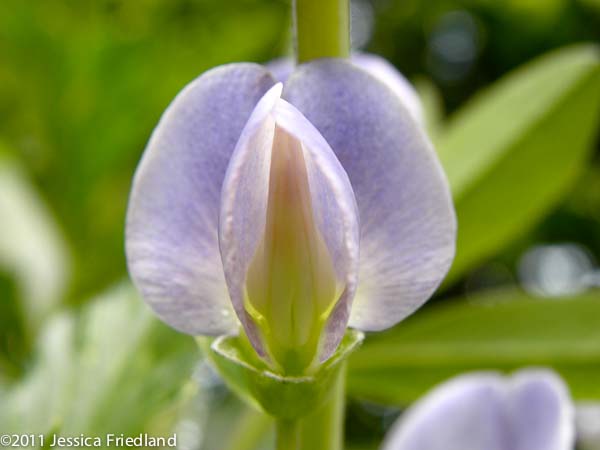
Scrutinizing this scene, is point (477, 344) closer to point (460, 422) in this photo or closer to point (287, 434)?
point (460, 422)

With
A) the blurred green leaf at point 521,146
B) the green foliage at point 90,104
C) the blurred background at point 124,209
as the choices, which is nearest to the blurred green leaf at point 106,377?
the blurred background at point 124,209

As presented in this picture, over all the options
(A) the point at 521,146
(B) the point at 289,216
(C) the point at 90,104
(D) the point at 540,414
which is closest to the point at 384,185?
(B) the point at 289,216

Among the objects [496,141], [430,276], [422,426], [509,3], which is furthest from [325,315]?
[509,3]

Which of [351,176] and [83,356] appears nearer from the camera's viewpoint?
[351,176]

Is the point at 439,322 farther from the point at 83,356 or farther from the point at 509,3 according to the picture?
the point at 509,3

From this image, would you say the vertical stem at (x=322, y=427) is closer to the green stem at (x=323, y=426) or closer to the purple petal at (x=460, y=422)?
the green stem at (x=323, y=426)

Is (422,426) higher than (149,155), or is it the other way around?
(149,155)

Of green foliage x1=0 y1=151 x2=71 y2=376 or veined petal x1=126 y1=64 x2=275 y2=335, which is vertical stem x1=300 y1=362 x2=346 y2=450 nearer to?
veined petal x1=126 y1=64 x2=275 y2=335
